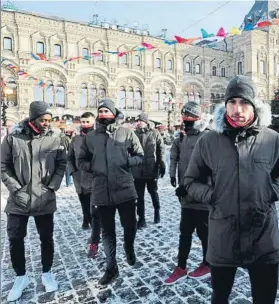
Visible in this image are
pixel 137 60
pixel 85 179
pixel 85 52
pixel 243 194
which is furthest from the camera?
pixel 137 60

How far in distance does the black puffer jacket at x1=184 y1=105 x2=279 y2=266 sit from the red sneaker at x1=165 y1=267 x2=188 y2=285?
4.88 ft

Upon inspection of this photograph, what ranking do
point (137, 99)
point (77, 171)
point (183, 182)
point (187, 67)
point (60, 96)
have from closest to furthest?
point (183, 182) → point (77, 171) → point (60, 96) → point (137, 99) → point (187, 67)

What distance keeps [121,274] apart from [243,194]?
2.24 meters

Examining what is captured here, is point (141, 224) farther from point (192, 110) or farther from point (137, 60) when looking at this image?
point (137, 60)

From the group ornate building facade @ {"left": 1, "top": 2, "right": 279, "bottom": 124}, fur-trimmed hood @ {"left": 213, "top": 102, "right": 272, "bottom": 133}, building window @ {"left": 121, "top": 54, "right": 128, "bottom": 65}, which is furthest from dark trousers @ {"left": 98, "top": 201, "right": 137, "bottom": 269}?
building window @ {"left": 121, "top": 54, "right": 128, "bottom": 65}

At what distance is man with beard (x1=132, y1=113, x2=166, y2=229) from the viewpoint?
5445mm

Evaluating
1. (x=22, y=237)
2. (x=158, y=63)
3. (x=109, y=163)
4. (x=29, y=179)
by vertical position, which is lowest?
(x=22, y=237)

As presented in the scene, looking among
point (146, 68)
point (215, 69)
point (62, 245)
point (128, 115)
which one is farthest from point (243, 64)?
point (62, 245)

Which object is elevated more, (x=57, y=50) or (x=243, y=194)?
(x=57, y=50)

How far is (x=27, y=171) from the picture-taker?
312 cm

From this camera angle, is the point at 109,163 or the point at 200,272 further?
the point at 200,272

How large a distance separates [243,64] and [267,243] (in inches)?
1387

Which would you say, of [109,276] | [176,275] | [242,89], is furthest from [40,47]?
[242,89]

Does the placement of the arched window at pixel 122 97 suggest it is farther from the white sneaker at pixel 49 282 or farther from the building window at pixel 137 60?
the white sneaker at pixel 49 282
